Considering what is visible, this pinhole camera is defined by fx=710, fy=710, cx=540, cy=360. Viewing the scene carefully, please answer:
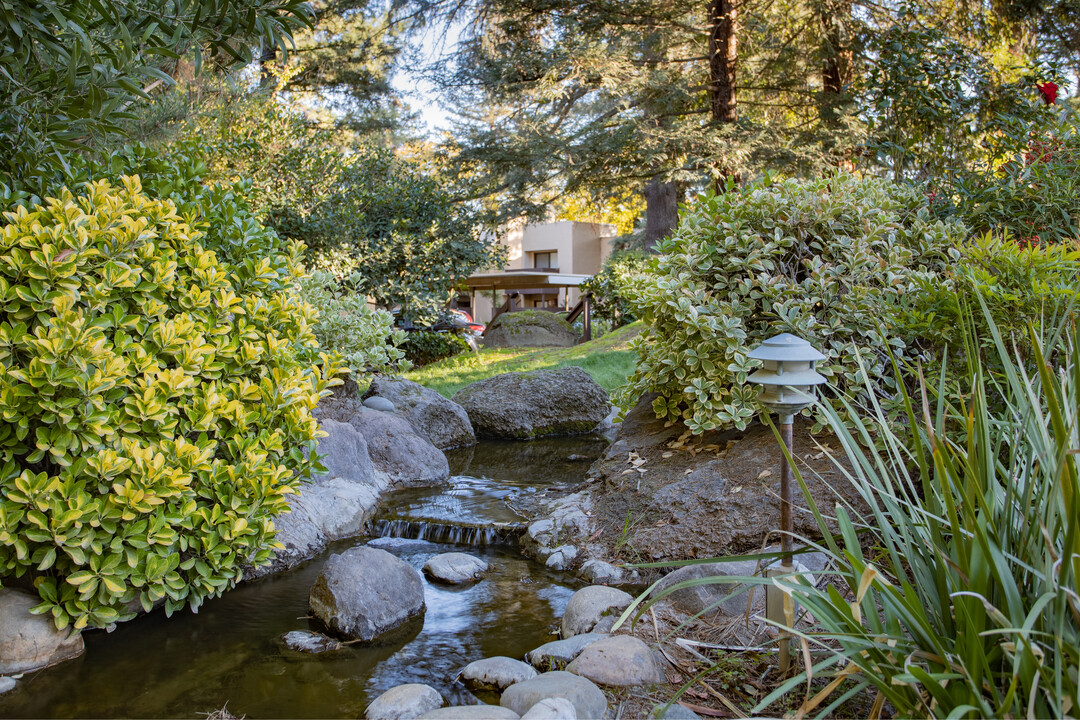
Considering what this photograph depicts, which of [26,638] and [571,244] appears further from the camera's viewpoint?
[571,244]

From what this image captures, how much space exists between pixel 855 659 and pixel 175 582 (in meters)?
2.99

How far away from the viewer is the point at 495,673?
10.2 feet

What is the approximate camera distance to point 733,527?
421 centimetres

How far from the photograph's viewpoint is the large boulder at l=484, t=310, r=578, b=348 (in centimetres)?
1609

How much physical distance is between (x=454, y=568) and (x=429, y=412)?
3.58 metres

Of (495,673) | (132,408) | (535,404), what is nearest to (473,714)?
(495,673)

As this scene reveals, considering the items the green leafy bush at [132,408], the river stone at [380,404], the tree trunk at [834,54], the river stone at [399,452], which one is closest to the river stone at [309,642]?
the green leafy bush at [132,408]

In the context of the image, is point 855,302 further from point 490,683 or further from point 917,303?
point 490,683

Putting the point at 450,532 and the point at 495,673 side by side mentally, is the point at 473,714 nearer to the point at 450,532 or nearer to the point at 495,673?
the point at 495,673

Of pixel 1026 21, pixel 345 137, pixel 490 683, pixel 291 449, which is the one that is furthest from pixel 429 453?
pixel 345 137

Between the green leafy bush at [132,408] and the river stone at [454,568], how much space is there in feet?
3.50

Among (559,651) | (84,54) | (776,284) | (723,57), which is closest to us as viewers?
(84,54)

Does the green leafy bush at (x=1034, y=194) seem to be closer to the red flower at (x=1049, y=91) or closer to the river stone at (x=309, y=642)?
the red flower at (x=1049, y=91)

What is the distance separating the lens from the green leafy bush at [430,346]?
532 inches
